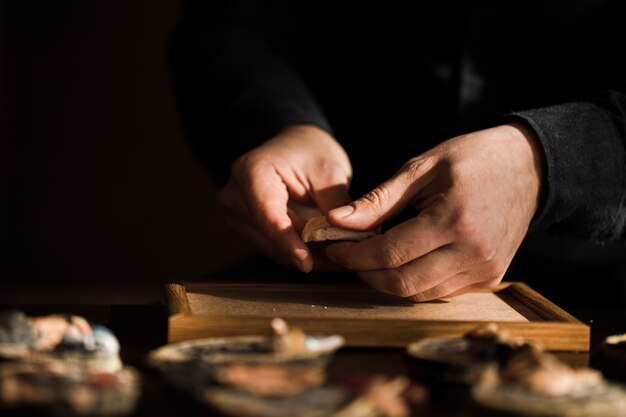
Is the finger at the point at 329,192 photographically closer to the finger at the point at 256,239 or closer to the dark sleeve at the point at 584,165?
the finger at the point at 256,239

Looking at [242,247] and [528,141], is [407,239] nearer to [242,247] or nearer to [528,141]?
[528,141]

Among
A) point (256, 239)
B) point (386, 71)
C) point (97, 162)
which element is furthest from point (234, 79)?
point (97, 162)

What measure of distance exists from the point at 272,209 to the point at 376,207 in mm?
121

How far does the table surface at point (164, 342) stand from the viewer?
51 centimetres

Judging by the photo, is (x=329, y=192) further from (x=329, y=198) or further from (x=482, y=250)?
(x=482, y=250)

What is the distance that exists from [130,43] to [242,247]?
0.65 meters

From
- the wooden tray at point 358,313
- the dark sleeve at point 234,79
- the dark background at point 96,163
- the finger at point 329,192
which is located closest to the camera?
the wooden tray at point 358,313

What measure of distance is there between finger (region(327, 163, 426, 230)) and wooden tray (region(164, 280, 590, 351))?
7 centimetres

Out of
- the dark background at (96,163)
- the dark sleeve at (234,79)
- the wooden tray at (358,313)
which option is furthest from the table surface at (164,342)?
the dark background at (96,163)

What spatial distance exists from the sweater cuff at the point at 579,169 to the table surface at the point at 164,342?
0.10 metres

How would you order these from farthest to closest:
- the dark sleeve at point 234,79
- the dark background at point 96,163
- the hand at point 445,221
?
the dark background at point 96,163 < the dark sleeve at point 234,79 < the hand at point 445,221

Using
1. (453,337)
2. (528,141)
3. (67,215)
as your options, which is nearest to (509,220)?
(528,141)

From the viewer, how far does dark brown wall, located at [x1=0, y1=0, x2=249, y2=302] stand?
98.7 inches

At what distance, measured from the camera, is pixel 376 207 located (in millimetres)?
787
